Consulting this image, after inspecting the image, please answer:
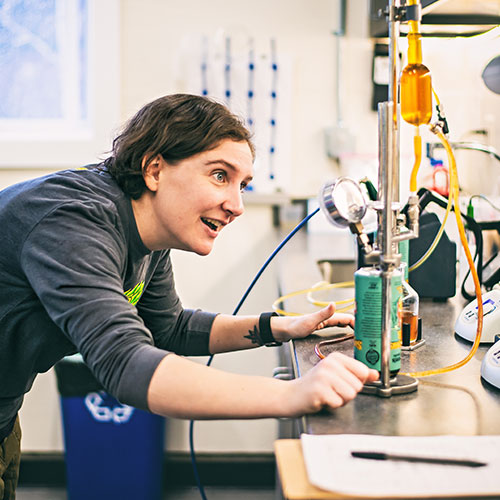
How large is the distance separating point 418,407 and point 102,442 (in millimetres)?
1751

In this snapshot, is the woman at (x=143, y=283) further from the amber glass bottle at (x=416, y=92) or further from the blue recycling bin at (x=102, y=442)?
the blue recycling bin at (x=102, y=442)

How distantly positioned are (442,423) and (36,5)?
2.55 meters

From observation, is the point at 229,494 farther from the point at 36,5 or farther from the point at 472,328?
the point at 36,5

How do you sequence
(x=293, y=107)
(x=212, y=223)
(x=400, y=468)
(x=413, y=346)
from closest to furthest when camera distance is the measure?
(x=400, y=468) → (x=413, y=346) → (x=212, y=223) → (x=293, y=107)

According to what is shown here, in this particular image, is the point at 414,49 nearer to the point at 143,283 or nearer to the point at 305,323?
the point at 305,323

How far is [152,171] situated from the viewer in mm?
1210

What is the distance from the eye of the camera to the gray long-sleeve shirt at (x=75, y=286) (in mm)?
858

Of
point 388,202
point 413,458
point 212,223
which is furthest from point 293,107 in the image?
point 413,458

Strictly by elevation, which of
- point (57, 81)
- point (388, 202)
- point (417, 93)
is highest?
point (57, 81)

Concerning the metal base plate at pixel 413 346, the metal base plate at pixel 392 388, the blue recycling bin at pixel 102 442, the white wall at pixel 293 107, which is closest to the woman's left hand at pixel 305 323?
the metal base plate at pixel 413 346

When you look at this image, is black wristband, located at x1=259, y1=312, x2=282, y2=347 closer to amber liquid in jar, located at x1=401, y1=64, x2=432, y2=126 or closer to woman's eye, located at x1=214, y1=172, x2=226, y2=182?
woman's eye, located at x1=214, y1=172, x2=226, y2=182

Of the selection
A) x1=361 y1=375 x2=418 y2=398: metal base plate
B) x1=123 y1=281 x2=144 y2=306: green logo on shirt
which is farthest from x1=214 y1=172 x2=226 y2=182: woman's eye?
x1=361 y1=375 x2=418 y2=398: metal base plate

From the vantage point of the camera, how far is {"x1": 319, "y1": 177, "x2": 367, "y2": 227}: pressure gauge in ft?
2.73

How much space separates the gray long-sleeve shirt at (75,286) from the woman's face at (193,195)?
50mm
